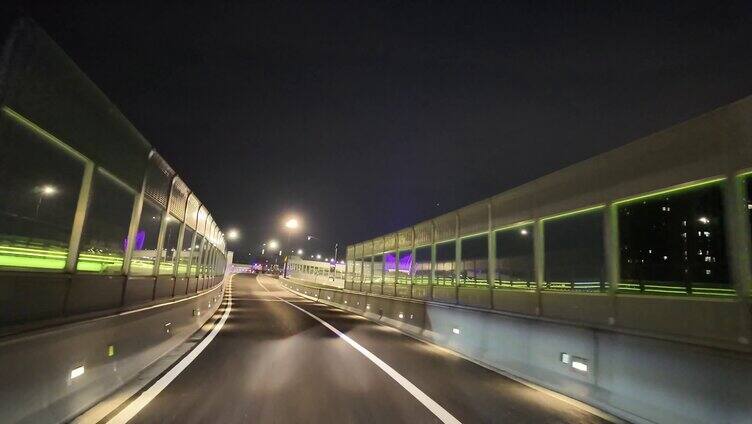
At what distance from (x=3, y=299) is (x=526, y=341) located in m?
8.76

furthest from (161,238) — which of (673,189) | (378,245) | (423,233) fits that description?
(378,245)

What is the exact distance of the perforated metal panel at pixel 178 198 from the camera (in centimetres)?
1392

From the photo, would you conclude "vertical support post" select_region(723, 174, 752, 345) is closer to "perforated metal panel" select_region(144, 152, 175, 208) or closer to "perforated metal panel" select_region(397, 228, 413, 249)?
"perforated metal panel" select_region(144, 152, 175, 208)

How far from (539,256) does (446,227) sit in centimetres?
816

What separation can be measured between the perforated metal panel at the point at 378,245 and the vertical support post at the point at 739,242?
84.7ft

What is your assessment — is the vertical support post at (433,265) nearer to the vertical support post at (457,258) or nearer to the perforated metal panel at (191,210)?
the vertical support post at (457,258)

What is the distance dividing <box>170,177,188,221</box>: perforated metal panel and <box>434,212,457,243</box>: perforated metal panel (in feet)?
32.1

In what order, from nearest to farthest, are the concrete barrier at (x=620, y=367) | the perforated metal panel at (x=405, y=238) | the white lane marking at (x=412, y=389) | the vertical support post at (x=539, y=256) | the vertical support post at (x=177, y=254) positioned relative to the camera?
the concrete barrier at (x=620, y=367) → the white lane marking at (x=412, y=389) → the vertical support post at (x=539, y=256) → the vertical support post at (x=177, y=254) → the perforated metal panel at (x=405, y=238)

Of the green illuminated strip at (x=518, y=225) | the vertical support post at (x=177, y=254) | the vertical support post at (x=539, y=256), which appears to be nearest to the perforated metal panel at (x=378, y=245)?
the green illuminated strip at (x=518, y=225)

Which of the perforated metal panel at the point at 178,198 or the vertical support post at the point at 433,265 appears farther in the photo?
the vertical support post at the point at 433,265

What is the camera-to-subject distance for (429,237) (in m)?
23.7

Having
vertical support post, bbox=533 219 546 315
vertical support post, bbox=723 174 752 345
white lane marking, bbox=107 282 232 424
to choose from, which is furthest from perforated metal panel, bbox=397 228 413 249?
vertical support post, bbox=723 174 752 345

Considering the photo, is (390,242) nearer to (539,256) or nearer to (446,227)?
(446,227)

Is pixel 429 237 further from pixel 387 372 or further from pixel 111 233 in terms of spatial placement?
pixel 111 233
